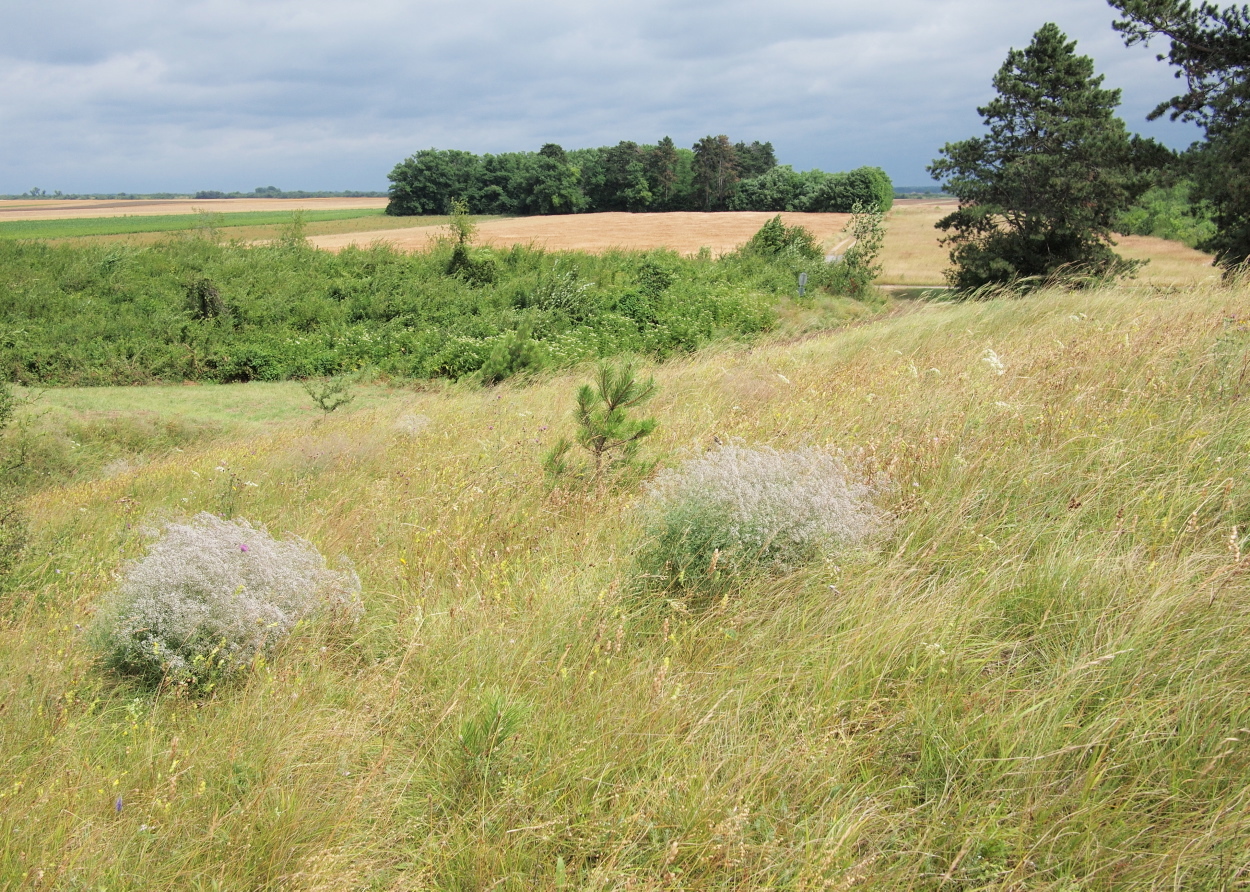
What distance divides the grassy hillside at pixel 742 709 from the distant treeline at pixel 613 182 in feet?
259

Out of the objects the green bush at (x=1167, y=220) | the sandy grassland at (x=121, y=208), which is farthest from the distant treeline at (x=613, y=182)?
the green bush at (x=1167, y=220)

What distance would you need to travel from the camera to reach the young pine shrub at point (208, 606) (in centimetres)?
266

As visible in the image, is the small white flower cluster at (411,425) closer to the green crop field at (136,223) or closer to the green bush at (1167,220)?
the green crop field at (136,223)

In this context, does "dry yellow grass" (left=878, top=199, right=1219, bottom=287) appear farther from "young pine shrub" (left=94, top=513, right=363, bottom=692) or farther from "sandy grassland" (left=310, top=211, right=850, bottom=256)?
"young pine shrub" (left=94, top=513, right=363, bottom=692)

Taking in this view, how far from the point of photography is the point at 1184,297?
645cm

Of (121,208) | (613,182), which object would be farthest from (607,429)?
(121,208)

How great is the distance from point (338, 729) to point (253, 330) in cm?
2167

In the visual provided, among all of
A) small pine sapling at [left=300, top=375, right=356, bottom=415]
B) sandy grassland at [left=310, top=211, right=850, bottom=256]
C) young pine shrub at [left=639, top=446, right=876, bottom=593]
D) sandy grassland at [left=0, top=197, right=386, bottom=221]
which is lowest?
small pine sapling at [left=300, top=375, right=356, bottom=415]

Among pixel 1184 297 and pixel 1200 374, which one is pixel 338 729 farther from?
pixel 1184 297

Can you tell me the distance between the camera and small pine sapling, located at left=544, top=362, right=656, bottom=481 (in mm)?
4293

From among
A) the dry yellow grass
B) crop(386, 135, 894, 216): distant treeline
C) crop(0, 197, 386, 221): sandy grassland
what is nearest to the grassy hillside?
the dry yellow grass

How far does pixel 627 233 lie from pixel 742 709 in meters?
53.1

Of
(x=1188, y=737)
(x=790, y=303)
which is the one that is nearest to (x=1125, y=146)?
(x=790, y=303)

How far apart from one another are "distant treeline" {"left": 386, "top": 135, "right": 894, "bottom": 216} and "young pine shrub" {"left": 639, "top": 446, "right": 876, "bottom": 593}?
79003 mm
